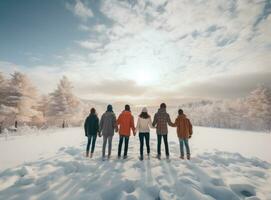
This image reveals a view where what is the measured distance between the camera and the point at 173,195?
17.1 feet

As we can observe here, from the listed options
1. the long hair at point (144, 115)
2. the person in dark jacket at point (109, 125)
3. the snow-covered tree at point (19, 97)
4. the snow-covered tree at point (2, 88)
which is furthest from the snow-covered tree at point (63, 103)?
the long hair at point (144, 115)

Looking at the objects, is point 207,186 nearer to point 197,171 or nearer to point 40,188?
point 197,171

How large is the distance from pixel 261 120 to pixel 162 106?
164 feet

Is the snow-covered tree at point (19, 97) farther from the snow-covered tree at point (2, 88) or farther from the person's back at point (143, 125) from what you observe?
the person's back at point (143, 125)

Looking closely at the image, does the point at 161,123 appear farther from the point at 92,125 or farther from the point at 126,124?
the point at 92,125

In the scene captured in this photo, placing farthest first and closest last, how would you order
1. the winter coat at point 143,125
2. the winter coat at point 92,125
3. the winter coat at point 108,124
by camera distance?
the winter coat at point 92,125 → the winter coat at point 108,124 → the winter coat at point 143,125

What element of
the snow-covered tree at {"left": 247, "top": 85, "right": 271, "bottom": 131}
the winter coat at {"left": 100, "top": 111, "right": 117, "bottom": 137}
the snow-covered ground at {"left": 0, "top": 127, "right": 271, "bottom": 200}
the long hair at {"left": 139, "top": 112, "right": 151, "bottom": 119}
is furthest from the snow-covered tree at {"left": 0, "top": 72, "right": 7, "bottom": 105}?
the snow-covered tree at {"left": 247, "top": 85, "right": 271, "bottom": 131}

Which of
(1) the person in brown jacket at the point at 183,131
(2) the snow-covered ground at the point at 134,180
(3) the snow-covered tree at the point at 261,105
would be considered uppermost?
(3) the snow-covered tree at the point at 261,105

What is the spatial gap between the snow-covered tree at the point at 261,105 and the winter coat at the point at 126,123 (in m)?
46.8

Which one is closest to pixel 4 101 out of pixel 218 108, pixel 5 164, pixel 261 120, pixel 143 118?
pixel 5 164

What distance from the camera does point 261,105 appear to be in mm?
48156

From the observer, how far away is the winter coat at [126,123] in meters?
9.62

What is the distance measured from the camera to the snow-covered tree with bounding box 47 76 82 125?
40.3 m

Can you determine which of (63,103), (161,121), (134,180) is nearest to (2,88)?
(63,103)
